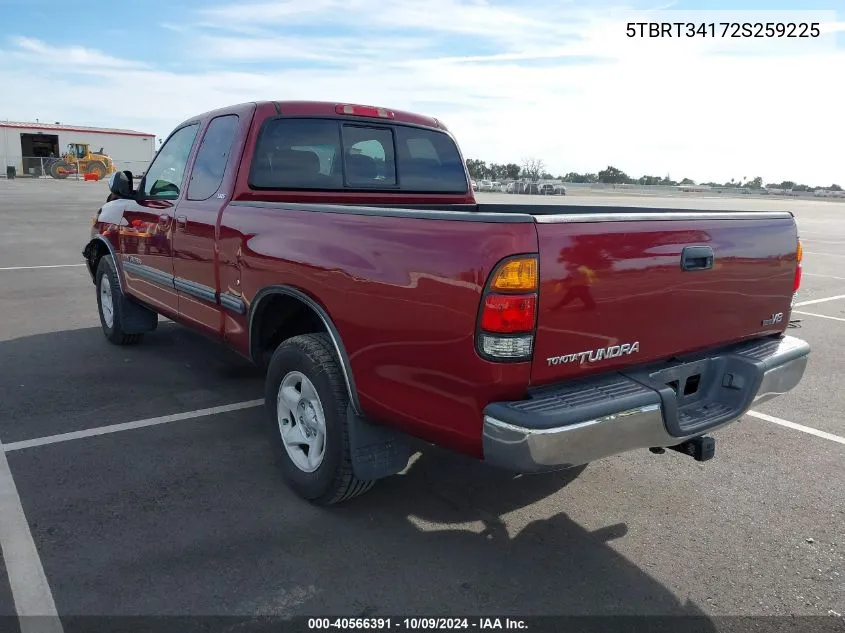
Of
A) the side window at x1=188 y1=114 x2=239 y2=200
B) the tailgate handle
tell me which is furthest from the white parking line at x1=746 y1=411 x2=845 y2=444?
the side window at x1=188 y1=114 x2=239 y2=200

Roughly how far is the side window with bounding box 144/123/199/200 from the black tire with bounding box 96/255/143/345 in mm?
1075

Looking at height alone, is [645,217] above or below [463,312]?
above

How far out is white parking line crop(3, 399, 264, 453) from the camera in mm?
4172

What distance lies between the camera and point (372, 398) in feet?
9.86

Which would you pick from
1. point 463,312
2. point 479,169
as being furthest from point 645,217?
point 479,169

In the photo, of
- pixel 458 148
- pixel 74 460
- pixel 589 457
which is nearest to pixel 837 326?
pixel 458 148

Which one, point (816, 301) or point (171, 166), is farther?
point (816, 301)

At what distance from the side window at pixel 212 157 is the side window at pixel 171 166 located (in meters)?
0.23

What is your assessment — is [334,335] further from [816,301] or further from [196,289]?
[816,301]

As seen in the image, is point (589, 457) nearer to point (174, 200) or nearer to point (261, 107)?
point (261, 107)

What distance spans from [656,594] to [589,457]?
70 cm

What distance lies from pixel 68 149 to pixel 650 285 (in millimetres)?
59871

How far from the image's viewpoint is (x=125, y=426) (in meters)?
4.48

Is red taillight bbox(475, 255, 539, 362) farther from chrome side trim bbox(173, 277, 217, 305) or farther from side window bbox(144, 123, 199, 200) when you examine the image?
side window bbox(144, 123, 199, 200)
